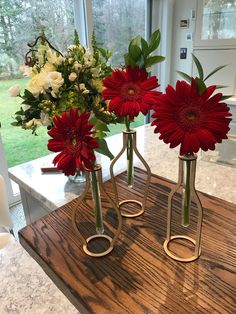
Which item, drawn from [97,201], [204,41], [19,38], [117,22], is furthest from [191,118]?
[117,22]

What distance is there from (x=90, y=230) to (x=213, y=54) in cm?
242

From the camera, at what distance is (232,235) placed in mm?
699

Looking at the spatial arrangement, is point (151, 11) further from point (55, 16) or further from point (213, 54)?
point (55, 16)

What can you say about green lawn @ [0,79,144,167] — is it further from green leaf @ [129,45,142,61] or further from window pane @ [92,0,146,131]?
green leaf @ [129,45,142,61]

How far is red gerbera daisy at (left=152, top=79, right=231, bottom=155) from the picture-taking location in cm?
47

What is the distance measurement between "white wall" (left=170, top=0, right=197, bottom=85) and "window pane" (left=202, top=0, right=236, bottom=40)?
26 cm

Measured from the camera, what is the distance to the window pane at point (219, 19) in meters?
2.37

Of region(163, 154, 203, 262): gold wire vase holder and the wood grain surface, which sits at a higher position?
region(163, 154, 203, 262): gold wire vase holder

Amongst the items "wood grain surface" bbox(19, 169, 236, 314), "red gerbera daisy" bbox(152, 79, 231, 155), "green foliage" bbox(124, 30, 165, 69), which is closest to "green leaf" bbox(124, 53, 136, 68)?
"green foliage" bbox(124, 30, 165, 69)

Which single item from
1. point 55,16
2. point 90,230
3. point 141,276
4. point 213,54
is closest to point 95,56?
point 90,230

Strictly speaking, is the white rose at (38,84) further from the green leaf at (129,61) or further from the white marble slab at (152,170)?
the white marble slab at (152,170)

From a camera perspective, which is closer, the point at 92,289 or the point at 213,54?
the point at 92,289

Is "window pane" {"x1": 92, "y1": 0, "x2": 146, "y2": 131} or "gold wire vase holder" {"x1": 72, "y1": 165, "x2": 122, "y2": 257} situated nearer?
"gold wire vase holder" {"x1": 72, "y1": 165, "x2": 122, "y2": 257}

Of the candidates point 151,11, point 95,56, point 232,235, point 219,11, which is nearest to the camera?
point 232,235
